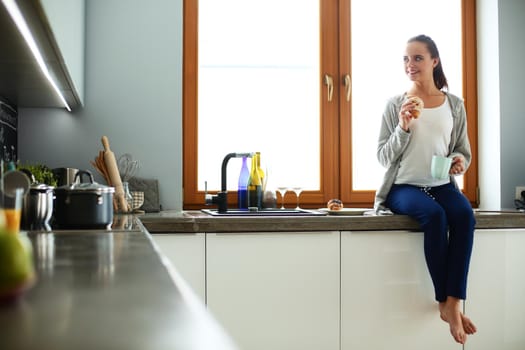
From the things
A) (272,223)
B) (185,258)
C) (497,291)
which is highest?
(272,223)

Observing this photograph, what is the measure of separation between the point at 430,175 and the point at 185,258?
1.23 metres

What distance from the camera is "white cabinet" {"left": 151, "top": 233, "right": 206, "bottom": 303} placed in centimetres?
252

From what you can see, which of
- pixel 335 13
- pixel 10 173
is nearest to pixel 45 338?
pixel 10 173

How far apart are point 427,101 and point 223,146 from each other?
111 centimetres

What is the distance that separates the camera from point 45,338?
455 mm

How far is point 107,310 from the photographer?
0.56 meters

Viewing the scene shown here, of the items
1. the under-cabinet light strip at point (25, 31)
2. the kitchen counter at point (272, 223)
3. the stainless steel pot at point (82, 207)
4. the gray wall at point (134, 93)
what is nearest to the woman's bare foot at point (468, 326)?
the kitchen counter at point (272, 223)

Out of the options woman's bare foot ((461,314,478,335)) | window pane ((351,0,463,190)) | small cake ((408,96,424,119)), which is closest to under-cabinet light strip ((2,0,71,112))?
small cake ((408,96,424,119))

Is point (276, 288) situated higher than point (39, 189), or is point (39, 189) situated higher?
point (39, 189)

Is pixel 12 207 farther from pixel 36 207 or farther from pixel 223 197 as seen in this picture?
pixel 223 197

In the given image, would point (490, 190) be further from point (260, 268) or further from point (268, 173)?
point (260, 268)

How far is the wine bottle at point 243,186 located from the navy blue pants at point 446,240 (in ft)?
2.86

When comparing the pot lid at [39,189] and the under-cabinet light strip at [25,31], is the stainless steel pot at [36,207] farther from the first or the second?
the under-cabinet light strip at [25,31]

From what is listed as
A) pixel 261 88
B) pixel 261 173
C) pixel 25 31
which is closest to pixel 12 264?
pixel 25 31
